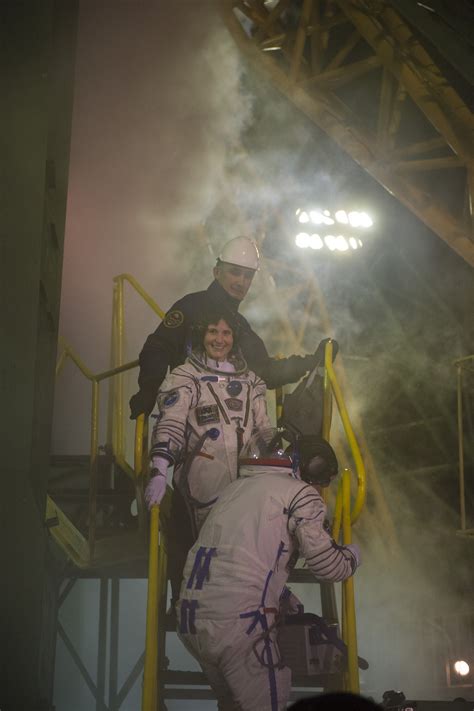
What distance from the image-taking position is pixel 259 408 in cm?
451

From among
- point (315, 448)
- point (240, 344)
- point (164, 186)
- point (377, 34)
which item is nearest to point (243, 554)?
point (315, 448)

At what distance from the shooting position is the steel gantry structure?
641 cm

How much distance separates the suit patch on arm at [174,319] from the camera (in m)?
4.85

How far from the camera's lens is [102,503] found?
561cm

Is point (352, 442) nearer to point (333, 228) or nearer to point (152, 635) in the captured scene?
point (152, 635)

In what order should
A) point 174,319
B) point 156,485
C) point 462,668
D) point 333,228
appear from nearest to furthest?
point 156,485 → point 174,319 → point 462,668 → point 333,228

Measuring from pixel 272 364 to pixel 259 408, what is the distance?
617mm

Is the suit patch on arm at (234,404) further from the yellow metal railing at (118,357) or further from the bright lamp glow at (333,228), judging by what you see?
the bright lamp glow at (333,228)

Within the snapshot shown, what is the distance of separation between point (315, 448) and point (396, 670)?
5114 mm

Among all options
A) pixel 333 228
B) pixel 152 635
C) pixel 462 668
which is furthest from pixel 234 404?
pixel 333 228


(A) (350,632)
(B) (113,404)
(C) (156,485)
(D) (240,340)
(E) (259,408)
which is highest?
(D) (240,340)

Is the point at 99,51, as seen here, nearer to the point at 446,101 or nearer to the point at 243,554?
the point at 446,101

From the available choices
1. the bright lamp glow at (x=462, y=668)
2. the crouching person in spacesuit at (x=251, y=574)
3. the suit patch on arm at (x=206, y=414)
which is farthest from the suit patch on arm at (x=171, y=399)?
the bright lamp glow at (x=462, y=668)

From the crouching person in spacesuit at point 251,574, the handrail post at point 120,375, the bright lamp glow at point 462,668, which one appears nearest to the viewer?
the crouching person in spacesuit at point 251,574
